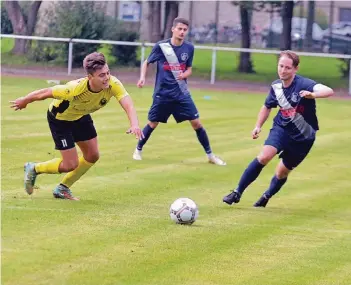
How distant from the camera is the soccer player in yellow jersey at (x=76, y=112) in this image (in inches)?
404

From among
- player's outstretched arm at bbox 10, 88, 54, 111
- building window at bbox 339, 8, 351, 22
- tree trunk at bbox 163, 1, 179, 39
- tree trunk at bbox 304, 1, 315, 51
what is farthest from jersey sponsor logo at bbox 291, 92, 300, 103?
building window at bbox 339, 8, 351, 22

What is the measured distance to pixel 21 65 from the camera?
37.7 meters

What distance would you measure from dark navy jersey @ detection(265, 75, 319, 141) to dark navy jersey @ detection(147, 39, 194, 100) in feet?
14.1

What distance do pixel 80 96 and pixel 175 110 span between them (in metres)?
5.12

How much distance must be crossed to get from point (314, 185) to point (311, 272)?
18.4ft

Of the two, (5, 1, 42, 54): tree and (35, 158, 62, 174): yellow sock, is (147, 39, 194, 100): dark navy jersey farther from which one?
(5, 1, 42, 54): tree

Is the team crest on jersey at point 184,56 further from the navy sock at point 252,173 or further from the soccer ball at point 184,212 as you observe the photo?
the soccer ball at point 184,212

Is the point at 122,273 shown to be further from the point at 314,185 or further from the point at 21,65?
the point at 21,65

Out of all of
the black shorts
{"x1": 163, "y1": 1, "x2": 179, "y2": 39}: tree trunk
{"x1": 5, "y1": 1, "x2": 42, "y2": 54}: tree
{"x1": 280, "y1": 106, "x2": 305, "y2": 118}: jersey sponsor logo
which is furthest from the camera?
{"x1": 5, "y1": 1, "x2": 42, "y2": 54}: tree

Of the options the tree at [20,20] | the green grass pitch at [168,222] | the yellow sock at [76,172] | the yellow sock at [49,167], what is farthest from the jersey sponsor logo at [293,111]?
the tree at [20,20]

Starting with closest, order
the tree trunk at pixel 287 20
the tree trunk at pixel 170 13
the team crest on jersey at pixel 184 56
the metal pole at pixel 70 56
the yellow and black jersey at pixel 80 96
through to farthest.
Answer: the yellow and black jersey at pixel 80 96, the team crest on jersey at pixel 184 56, the metal pole at pixel 70 56, the tree trunk at pixel 287 20, the tree trunk at pixel 170 13

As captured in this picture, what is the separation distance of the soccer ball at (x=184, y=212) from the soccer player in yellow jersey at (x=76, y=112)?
2.68 ft

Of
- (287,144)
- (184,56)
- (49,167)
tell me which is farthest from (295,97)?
(184,56)

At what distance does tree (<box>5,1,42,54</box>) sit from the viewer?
3922cm
